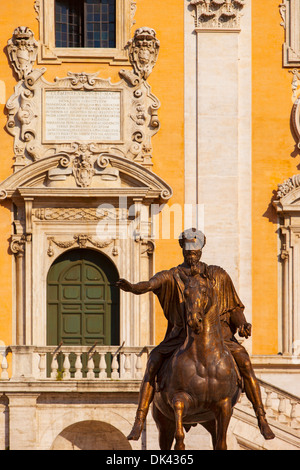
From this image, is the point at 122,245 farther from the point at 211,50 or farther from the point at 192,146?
the point at 211,50

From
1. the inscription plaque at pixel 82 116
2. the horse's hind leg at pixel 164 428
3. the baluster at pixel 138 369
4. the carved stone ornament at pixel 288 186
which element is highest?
the inscription plaque at pixel 82 116

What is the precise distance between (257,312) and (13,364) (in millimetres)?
3869

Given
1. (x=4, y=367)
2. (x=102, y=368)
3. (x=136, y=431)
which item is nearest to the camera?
(x=136, y=431)

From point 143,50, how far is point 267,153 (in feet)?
7.70

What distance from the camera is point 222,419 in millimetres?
14344

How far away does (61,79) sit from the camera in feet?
72.5

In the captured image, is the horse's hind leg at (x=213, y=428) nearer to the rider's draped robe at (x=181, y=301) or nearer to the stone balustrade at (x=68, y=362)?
the rider's draped robe at (x=181, y=301)

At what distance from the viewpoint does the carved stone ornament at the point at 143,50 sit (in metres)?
22.1

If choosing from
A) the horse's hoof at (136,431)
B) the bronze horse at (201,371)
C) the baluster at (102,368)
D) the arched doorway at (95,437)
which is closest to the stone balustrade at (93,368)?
the baluster at (102,368)

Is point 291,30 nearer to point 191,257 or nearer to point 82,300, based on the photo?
point 82,300

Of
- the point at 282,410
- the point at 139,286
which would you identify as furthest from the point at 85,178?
the point at 139,286

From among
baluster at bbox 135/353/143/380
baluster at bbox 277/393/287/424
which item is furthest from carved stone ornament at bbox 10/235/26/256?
baluster at bbox 277/393/287/424

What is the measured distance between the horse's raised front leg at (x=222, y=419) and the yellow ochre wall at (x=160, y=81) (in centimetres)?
756

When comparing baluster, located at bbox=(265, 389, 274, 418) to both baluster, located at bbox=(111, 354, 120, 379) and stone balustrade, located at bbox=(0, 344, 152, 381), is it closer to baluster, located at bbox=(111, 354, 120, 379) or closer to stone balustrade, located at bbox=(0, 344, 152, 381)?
stone balustrade, located at bbox=(0, 344, 152, 381)
